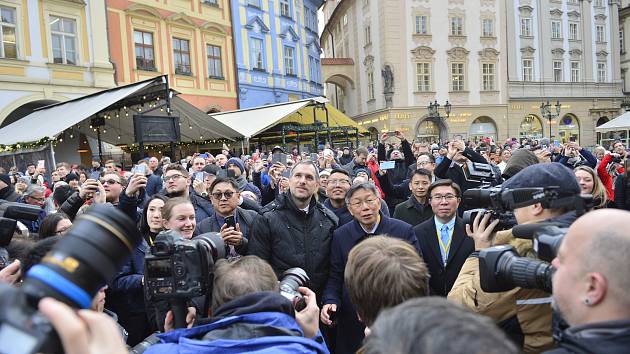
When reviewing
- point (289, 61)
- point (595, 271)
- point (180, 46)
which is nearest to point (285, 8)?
point (289, 61)

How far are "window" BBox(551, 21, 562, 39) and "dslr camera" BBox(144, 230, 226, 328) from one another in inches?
1622

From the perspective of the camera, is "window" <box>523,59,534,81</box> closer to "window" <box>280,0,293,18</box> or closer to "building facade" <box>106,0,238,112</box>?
"window" <box>280,0,293,18</box>

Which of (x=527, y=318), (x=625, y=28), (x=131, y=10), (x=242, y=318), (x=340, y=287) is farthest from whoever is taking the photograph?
(x=625, y=28)

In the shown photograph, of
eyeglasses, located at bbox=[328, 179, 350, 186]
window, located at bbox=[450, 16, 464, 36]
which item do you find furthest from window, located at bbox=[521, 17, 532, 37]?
eyeglasses, located at bbox=[328, 179, 350, 186]

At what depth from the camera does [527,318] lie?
1.88 meters

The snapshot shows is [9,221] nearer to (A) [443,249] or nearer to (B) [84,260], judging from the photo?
(B) [84,260]

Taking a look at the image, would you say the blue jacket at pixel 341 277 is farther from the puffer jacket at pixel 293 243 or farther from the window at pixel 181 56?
the window at pixel 181 56

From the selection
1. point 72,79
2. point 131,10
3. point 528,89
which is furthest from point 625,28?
point 72,79

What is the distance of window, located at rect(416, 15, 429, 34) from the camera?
32.3 metres

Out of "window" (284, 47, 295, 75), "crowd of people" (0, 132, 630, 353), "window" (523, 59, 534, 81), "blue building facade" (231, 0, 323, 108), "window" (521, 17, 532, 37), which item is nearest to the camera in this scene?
"crowd of people" (0, 132, 630, 353)

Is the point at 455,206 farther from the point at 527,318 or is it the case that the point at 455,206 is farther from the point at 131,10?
the point at 131,10

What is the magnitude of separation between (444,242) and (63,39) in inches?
703

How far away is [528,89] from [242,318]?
126 ft

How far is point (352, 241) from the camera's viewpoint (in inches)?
133
